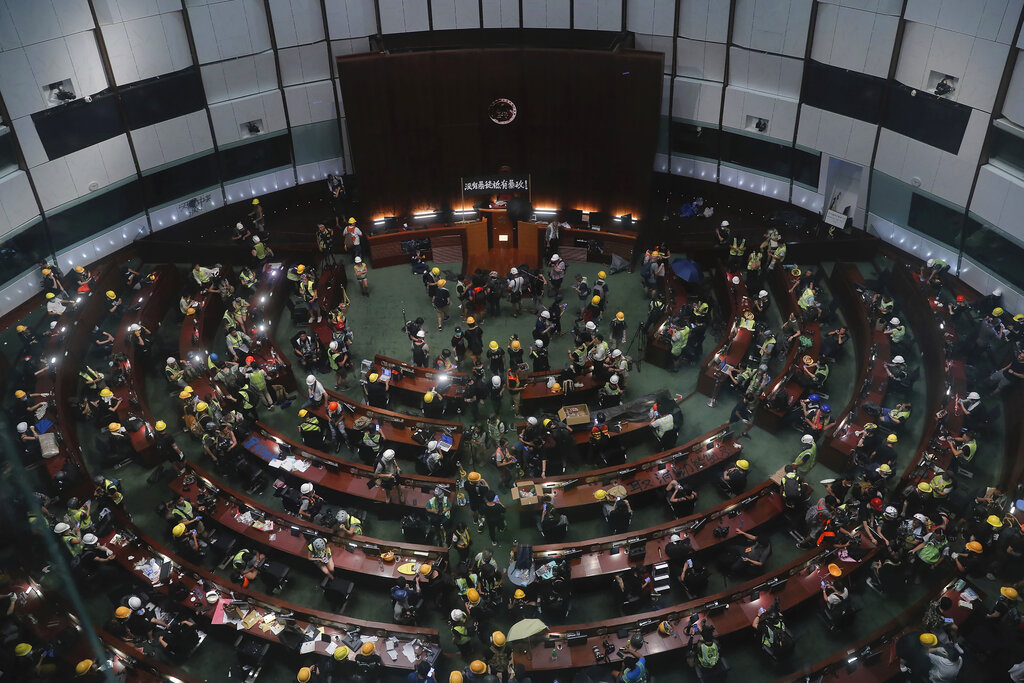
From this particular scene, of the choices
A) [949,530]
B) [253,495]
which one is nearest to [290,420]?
[253,495]

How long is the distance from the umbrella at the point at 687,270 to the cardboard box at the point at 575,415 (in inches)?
227

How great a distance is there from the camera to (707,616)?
48.9 feet

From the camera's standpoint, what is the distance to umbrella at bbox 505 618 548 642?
14375 millimetres

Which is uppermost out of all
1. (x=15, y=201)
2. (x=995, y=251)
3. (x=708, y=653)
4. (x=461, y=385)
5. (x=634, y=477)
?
(x=15, y=201)

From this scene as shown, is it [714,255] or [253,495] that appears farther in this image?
[714,255]

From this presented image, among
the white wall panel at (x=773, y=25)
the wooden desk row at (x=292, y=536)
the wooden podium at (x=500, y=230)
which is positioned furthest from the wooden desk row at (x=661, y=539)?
the white wall panel at (x=773, y=25)

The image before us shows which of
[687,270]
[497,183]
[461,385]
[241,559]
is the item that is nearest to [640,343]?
[687,270]

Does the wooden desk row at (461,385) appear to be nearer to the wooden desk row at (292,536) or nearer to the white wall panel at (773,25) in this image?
the wooden desk row at (292,536)

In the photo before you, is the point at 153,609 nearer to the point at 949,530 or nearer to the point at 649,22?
the point at 949,530

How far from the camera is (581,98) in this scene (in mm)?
25188

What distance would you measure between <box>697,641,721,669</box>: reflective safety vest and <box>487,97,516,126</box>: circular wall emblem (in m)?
17.2

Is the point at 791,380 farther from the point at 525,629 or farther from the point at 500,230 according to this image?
the point at 500,230

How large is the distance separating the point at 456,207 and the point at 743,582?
15745mm

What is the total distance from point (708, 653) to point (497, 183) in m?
16.3
